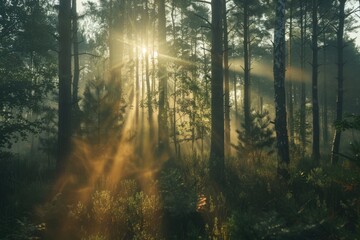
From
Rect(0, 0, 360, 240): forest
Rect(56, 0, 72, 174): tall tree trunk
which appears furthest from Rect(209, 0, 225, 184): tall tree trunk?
Rect(56, 0, 72, 174): tall tree trunk

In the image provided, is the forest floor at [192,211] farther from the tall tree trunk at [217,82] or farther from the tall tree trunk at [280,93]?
the tall tree trunk at [217,82]

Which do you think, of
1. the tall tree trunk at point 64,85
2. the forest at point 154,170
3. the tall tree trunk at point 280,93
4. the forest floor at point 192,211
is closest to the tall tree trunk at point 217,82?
the forest at point 154,170

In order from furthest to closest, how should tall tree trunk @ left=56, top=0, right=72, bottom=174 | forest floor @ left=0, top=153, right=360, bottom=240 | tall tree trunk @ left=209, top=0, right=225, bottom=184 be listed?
tall tree trunk @ left=209, top=0, right=225, bottom=184 → tall tree trunk @ left=56, top=0, right=72, bottom=174 → forest floor @ left=0, top=153, right=360, bottom=240

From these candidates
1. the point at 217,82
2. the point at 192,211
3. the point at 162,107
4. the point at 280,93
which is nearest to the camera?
the point at 192,211

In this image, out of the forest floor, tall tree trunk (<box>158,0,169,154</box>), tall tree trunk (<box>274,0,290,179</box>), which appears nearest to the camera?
the forest floor

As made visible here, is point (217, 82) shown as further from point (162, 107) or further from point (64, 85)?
point (162, 107)

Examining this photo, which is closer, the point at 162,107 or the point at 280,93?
the point at 280,93

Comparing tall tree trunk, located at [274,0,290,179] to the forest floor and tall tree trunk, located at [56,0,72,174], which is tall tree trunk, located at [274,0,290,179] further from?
tall tree trunk, located at [56,0,72,174]

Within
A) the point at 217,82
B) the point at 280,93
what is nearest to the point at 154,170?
the point at 217,82

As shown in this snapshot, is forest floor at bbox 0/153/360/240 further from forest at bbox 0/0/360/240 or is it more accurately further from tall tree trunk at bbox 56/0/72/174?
tall tree trunk at bbox 56/0/72/174

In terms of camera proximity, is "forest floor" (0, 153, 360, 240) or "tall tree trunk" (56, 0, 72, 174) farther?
"tall tree trunk" (56, 0, 72, 174)

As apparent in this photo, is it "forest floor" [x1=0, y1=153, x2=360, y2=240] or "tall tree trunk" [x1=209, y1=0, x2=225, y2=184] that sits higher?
"tall tree trunk" [x1=209, y1=0, x2=225, y2=184]

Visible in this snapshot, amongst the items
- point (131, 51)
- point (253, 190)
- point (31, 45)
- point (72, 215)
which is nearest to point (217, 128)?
point (253, 190)

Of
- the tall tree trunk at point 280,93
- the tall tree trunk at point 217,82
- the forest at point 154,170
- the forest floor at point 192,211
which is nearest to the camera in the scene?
the forest floor at point 192,211
